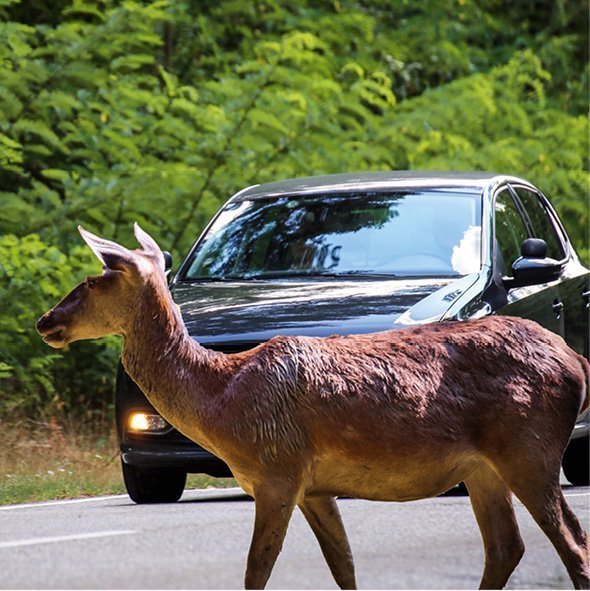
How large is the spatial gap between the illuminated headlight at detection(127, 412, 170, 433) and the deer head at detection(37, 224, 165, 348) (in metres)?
2.93

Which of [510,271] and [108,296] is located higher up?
[108,296]

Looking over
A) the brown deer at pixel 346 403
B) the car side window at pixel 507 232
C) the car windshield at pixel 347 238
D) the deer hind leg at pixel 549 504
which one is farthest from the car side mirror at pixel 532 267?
the deer hind leg at pixel 549 504

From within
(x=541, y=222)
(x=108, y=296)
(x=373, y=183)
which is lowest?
(x=541, y=222)

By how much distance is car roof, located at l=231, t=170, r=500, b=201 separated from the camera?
10.7 meters

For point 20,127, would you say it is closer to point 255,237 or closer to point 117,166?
point 117,166

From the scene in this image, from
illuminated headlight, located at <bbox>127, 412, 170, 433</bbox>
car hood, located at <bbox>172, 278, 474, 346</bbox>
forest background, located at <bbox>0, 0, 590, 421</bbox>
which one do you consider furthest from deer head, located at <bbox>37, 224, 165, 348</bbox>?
forest background, located at <bbox>0, 0, 590, 421</bbox>

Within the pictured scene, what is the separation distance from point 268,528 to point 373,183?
207 inches

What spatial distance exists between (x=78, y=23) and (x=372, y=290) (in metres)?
7.48

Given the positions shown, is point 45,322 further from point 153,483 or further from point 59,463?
point 59,463

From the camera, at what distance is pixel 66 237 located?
1541cm

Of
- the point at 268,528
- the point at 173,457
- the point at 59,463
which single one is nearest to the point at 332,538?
the point at 268,528

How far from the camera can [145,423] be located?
9.12 metres

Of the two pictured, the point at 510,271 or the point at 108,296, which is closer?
the point at 108,296

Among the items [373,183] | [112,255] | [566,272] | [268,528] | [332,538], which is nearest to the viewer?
[268,528]
